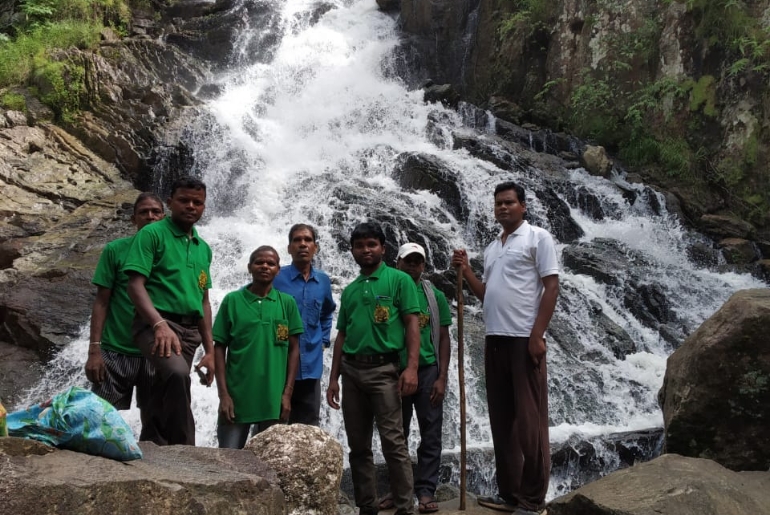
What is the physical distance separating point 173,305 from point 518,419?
2147 mm

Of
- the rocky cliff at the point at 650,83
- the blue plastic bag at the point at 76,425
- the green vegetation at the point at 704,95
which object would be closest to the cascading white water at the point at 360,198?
the rocky cliff at the point at 650,83

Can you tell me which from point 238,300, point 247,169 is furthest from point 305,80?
point 238,300

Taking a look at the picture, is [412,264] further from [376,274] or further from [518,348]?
[518,348]

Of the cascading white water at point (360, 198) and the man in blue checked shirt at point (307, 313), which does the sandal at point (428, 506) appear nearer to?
the man in blue checked shirt at point (307, 313)

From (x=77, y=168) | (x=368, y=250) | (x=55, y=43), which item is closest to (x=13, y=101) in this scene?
(x=77, y=168)

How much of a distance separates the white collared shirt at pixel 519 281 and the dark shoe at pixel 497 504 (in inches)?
44.5

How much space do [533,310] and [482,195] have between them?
8618mm

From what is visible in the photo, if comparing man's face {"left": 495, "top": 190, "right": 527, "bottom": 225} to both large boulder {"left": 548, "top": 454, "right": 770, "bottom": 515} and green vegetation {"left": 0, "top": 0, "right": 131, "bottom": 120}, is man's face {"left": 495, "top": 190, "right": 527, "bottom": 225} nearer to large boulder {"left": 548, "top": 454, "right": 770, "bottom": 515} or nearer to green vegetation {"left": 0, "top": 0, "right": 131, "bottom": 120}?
large boulder {"left": 548, "top": 454, "right": 770, "bottom": 515}

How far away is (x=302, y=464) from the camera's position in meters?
3.44

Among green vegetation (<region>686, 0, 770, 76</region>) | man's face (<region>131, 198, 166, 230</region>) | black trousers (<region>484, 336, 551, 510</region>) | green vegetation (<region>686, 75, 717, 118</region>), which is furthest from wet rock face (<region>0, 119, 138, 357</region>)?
green vegetation (<region>686, 0, 770, 76</region>)

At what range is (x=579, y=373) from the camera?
27.5ft

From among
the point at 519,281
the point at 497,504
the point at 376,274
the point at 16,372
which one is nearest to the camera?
the point at 519,281

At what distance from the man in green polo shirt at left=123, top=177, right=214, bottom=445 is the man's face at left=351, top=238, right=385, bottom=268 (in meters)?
0.95

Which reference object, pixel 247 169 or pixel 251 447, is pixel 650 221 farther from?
pixel 251 447
